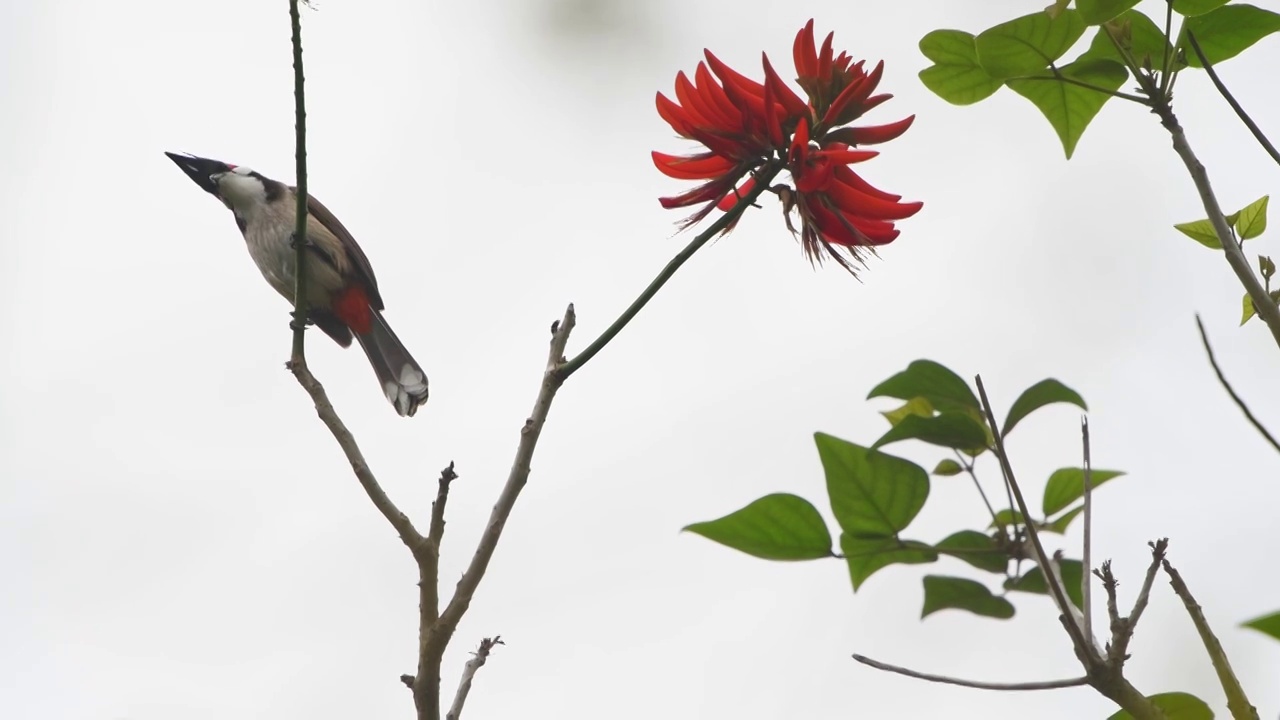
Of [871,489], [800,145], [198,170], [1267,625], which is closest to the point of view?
[1267,625]

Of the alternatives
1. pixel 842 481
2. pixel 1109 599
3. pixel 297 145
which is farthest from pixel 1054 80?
pixel 297 145

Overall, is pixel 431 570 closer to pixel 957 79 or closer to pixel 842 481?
pixel 842 481

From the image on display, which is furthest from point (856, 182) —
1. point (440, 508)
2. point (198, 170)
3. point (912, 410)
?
point (198, 170)

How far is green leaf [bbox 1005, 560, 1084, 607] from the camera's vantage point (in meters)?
1.61

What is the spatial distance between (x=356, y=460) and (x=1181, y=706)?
57.0 inches

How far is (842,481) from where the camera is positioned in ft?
5.29

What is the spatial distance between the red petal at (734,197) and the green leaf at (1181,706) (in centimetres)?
119

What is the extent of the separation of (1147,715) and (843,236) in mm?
1234

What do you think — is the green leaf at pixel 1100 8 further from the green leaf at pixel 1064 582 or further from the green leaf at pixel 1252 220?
the green leaf at pixel 1064 582

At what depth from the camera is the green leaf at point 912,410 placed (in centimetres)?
188

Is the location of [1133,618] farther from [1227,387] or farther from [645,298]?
[645,298]

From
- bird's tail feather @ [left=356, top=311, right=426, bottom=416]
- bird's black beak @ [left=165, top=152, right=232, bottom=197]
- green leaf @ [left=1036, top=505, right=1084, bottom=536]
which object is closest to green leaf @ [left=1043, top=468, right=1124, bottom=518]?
green leaf @ [left=1036, top=505, right=1084, bottom=536]

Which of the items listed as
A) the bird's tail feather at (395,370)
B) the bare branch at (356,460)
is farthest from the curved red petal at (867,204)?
the bird's tail feather at (395,370)

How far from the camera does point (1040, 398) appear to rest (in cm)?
167
